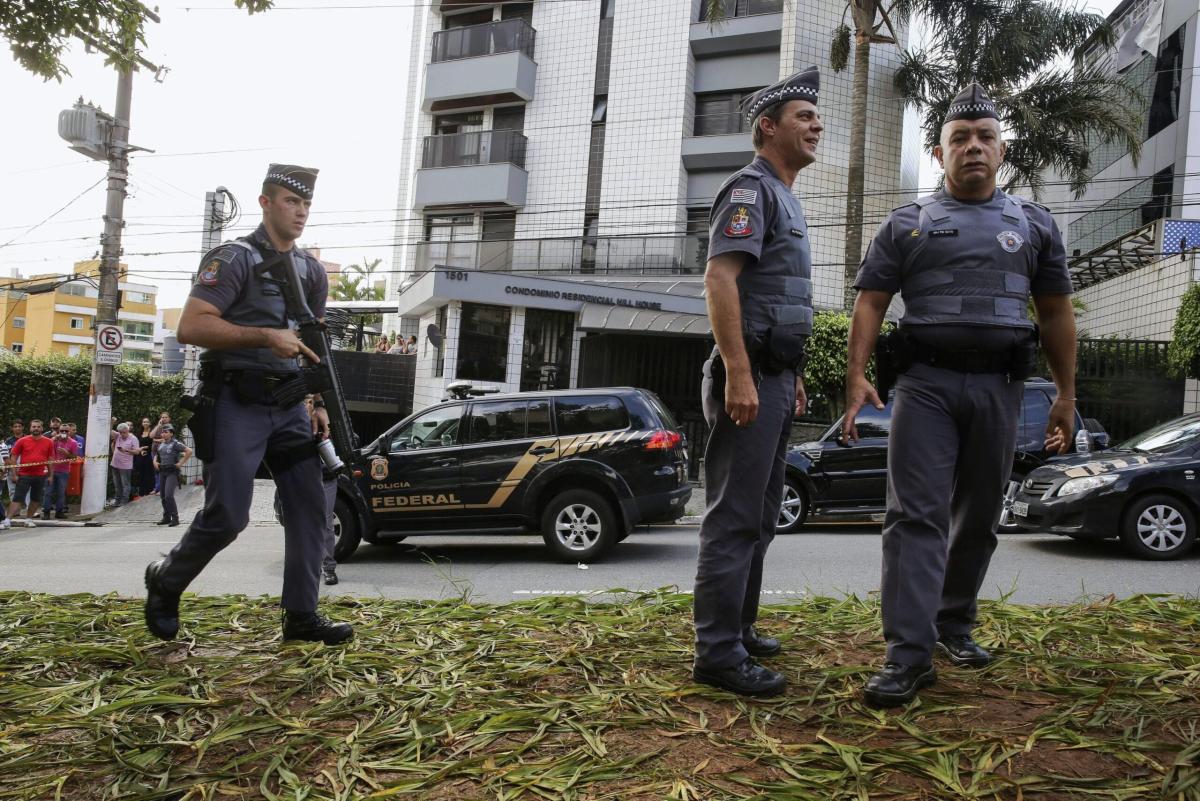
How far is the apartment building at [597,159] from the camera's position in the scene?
19.4m

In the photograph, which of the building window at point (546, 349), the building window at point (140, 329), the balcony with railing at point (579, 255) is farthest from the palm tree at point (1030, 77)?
the building window at point (140, 329)

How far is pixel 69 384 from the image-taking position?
773 inches

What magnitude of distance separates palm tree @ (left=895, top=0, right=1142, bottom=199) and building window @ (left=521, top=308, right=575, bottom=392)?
9046mm

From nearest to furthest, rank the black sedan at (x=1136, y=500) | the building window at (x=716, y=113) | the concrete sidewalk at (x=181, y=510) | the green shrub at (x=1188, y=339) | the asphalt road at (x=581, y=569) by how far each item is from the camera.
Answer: the asphalt road at (x=581, y=569), the black sedan at (x=1136, y=500), the green shrub at (x=1188, y=339), the concrete sidewalk at (x=181, y=510), the building window at (x=716, y=113)

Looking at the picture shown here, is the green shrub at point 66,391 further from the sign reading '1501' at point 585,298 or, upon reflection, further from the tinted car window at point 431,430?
the tinted car window at point 431,430

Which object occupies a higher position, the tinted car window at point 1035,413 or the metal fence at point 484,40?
the metal fence at point 484,40

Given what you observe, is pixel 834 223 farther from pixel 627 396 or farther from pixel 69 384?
pixel 69 384

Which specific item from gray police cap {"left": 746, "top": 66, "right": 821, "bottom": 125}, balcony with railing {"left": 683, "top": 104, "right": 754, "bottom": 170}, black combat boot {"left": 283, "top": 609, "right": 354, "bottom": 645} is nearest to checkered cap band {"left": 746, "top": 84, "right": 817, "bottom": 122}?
gray police cap {"left": 746, "top": 66, "right": 821, "bottom": 125}

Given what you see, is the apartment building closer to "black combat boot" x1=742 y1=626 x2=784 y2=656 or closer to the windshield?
the windshield

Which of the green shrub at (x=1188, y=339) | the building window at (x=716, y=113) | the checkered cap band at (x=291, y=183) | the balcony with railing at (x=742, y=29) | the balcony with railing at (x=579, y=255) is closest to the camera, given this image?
the checkered cap band at (x=291, y=183)

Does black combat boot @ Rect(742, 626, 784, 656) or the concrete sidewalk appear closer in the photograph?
black combat boot @ Rect(742, 626, 784, 656)

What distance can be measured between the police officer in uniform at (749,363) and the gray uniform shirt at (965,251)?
30 centimetres

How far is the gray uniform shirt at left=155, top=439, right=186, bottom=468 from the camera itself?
14.4 meters

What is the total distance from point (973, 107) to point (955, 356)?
3.00 feet
